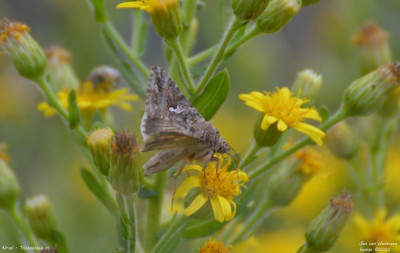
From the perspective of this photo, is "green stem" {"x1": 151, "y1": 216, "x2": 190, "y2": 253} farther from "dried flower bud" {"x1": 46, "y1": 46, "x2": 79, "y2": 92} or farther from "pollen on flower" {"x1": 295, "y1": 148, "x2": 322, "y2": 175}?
"dried flower bud" {"x1": 46, "y1": 46, "x2": 79, "y2": 92}

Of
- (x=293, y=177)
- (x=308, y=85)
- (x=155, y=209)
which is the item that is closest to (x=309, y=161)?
(x=293, y=177)

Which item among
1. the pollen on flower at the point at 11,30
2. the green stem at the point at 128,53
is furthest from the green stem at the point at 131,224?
the pollen on flower at the point at 11,30

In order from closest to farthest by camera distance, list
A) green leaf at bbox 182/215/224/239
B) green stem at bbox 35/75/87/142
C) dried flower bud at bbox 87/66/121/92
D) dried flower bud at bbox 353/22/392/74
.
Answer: green leaf at bbox 182/215/224/239, green stem at bbox 35/75/87/142, dried flower bud at bbox 87/66/121/92, dried flower bud at bbox 353/22/392/74

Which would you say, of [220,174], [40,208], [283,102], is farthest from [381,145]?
[40,208]

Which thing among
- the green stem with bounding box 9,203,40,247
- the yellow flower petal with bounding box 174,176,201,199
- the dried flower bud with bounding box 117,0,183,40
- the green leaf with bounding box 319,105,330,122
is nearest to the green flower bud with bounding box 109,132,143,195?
the yellow flower petal with bounding box 174,176,201,199

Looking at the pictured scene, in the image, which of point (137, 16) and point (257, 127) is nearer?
point (257, 127)

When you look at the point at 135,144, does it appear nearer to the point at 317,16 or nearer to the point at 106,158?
the point at 106,158
